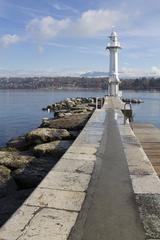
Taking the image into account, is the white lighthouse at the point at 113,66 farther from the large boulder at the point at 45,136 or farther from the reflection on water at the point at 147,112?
the large boulder at the point at 45,136

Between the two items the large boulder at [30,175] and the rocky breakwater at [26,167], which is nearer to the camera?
the rocky breakwater at [26,167]

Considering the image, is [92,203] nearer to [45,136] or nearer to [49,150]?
[49,150]

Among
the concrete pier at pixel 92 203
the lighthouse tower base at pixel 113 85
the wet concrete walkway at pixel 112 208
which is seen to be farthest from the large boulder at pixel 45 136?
the lighthouse tower base at pixel 113 85

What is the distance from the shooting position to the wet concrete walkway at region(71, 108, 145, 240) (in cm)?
397

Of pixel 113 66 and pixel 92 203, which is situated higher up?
pixel 113 66

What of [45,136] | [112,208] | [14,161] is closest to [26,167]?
[14,161]

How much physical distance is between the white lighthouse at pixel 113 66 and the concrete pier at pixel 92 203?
38.2 m

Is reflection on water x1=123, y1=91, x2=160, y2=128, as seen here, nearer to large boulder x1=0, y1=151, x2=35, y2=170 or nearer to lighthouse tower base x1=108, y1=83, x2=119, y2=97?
lighthouse tower base x1=108, y1=83, x2=119, y2=97

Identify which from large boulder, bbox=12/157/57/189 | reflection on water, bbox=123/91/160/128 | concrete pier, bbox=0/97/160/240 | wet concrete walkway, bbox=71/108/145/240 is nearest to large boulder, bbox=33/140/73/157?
large boulder, bbox=12/157/57/189

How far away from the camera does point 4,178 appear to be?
844cm

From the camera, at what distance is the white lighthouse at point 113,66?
45.5 m

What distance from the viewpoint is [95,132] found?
11.5m

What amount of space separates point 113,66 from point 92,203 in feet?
140

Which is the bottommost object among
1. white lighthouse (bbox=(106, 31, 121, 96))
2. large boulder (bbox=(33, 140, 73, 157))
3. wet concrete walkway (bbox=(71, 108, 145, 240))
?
large boulder (bbox=(33, 140, 73, 157))
